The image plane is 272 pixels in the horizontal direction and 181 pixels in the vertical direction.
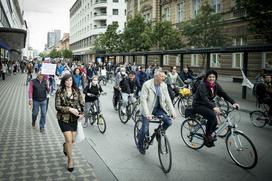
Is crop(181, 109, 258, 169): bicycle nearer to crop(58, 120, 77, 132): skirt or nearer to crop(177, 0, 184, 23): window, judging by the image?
→ crop(58, 120, 77, 132): skirt

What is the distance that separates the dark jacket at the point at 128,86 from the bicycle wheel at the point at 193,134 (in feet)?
12.5

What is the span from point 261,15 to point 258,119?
9.59 m

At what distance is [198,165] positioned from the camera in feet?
20.5

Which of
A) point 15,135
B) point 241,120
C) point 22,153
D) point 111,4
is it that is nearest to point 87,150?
point 22,153

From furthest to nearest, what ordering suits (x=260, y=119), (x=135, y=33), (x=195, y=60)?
(x=135, y=33) < (x=195, y=60) < (x=260, y=119)

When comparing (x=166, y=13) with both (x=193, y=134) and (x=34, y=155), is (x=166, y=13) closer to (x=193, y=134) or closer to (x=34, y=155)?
(x=193, y=134)

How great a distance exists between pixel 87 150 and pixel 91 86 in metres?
2.93

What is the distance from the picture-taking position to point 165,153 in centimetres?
596

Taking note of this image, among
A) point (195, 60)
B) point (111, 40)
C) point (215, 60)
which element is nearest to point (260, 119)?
point (215, 60)

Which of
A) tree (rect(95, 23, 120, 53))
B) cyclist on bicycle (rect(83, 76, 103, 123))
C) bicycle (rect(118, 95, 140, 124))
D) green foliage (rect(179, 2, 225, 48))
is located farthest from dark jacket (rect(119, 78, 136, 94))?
tree (rect(95, 23, 120, 53))

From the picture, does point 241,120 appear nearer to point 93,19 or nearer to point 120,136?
point 120,136

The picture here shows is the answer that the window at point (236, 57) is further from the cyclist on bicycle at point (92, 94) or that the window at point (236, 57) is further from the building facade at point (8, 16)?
the building facade at point (8, 16)

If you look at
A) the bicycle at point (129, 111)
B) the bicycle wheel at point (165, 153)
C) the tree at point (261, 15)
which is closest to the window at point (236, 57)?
the tree at point (261, 15)

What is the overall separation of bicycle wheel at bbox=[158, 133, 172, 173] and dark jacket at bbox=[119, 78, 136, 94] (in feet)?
17.1
